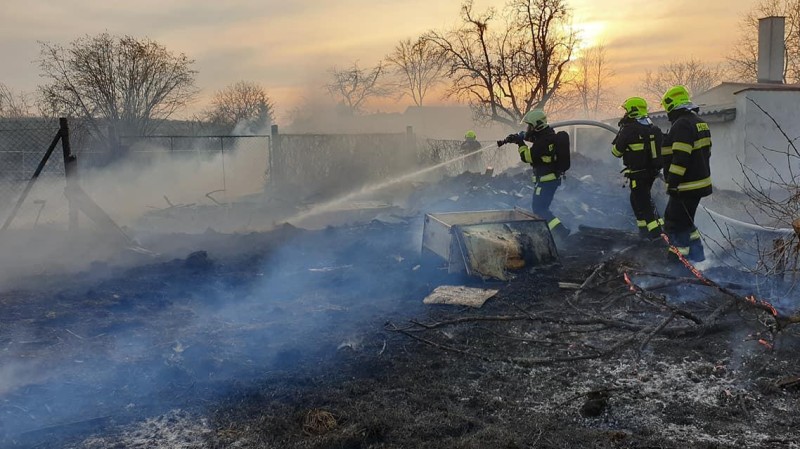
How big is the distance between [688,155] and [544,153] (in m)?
2.25

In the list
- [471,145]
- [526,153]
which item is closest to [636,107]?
[526,153]

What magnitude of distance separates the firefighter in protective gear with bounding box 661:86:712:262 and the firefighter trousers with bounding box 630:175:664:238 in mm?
702

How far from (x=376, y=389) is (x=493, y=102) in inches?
718

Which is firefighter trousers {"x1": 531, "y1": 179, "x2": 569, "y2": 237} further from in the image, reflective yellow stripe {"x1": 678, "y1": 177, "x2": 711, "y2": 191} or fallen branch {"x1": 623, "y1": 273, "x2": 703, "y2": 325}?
fallen branch {"x1": 623, "y1": 273, "x2": 703, "y2": 325}

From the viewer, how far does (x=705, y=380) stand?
3.97 meters

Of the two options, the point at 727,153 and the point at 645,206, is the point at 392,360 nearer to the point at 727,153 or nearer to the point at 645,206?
the point at 645,206

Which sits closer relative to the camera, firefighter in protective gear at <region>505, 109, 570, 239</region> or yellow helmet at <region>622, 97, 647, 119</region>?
yellow helmet at <region>622, 97, 647, 119</region>

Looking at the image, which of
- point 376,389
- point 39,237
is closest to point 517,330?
point 376,389

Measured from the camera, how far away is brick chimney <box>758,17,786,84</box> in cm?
1823

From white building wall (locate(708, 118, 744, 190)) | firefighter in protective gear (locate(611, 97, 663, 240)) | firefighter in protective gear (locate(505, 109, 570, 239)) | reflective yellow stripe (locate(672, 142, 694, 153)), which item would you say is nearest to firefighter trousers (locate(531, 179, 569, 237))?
firefighter in protective gear (locate(505, 109, 570, 239))

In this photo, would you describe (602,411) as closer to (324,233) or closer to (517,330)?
(517,330)

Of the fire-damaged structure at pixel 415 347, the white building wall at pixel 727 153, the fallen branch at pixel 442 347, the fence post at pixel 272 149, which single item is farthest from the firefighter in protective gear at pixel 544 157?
the fence post at pixel 272 149

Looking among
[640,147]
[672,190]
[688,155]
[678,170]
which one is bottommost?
[672,190]

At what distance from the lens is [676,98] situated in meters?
6.55
